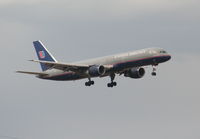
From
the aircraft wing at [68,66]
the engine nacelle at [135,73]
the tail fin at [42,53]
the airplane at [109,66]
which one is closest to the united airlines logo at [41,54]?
the tail fin at [42,53]

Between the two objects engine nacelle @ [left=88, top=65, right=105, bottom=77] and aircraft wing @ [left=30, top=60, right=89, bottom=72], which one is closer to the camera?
engine nacelle @ [left=88, top=65, right=105, bottom=77]

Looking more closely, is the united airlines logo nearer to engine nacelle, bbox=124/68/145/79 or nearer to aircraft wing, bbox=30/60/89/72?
aircraft wing, bbox=30/60/89/72

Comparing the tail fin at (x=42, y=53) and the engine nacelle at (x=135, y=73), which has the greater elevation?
the tail fin at (x=42, y=53)

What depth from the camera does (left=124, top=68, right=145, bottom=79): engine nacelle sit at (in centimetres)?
15225

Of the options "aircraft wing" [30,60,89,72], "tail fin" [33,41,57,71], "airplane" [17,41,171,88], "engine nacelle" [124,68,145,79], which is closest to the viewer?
"airplane" [17,41,171,88]

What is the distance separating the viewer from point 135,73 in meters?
152

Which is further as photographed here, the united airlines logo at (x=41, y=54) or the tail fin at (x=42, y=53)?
the united airlines logo at (x=41, y=54)

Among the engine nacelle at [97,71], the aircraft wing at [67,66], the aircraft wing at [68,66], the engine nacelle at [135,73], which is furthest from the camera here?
the engine nacelle at [135,73]

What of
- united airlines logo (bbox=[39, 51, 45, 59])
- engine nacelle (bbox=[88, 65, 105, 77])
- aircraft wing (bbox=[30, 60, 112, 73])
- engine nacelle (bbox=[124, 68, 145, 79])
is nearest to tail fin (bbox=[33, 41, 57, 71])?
united airlines logo (bbox=[39, 51, 45, 59])

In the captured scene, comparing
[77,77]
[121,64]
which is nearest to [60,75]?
[77,77]

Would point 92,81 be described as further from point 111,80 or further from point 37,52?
point 37,52

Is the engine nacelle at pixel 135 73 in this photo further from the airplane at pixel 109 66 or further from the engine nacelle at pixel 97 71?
the engine nacelle at pixel 97 71

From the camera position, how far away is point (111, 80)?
156125mm

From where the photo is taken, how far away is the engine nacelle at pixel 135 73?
152250 millimetres
